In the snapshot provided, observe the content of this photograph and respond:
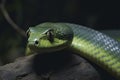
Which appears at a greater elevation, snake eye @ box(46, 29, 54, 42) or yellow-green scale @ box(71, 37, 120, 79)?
snake eye @ box(46, 29, 54, 42)

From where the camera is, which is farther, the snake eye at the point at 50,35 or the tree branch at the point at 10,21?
the tree branch at the point at 10,21

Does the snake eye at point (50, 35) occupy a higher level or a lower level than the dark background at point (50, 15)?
higher

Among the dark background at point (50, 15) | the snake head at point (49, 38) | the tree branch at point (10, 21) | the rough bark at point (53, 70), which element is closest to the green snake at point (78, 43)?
the snake head at point (49, 38)

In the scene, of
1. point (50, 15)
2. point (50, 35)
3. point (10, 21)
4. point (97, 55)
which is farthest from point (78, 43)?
point (50, 15)

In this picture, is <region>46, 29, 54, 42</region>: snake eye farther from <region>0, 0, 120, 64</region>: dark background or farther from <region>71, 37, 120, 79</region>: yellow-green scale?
<region>0, 0, 120, 64</region>: dark background

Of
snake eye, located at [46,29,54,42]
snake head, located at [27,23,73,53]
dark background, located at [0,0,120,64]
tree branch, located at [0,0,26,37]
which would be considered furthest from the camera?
dark background, located at [0,0,120,64]

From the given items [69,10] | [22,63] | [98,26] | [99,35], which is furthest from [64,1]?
[22,63]

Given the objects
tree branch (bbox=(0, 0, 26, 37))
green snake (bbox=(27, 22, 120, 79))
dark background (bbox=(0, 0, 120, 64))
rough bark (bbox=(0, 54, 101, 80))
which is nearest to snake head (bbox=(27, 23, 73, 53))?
green snake (bbox=(27, 22, 120, 79))

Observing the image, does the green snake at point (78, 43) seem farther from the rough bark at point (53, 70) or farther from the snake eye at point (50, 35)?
the rough bark at point (53, 70)
